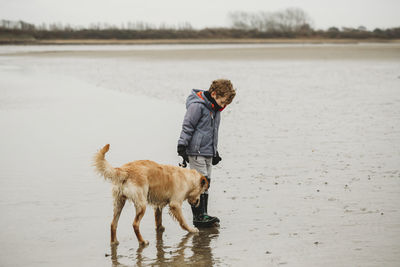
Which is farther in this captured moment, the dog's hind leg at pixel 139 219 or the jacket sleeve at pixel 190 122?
the jacket sleeve at pixel 190 122

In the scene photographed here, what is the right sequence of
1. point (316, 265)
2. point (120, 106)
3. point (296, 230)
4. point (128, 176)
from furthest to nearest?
point (120, 106)
point (296, 230)
point (128, 176)
point (316, 265)

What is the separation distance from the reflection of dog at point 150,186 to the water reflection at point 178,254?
167 mm

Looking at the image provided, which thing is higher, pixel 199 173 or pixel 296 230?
pixel 199 173

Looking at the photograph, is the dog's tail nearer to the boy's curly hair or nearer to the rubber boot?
the rubber boot

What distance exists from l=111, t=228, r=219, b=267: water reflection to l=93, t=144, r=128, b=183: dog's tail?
2.42 ft

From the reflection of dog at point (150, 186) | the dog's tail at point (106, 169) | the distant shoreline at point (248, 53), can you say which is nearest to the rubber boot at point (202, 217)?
the reflection of dog at point (150, 186)

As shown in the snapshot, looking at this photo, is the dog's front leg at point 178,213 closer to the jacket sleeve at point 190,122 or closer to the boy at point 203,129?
the boy at point 203,129

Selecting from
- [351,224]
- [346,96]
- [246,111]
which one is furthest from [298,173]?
[346,96]

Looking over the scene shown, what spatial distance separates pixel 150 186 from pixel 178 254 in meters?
0.74

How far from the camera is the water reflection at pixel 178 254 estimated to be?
4.67 m

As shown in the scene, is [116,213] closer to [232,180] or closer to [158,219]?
[158,219]

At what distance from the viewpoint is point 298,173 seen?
7.80 m

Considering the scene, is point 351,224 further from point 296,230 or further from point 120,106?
point 120,106

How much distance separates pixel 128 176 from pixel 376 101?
12367 mm
